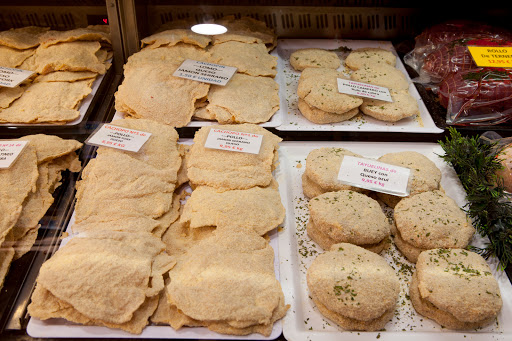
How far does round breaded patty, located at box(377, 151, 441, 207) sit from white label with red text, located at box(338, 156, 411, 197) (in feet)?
0.12

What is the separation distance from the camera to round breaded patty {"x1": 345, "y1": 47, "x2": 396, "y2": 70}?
9.44ft

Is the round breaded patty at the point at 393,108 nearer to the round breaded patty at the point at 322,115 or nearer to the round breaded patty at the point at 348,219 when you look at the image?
the round breaded patty at the point at 322,115

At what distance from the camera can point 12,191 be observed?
5.96 ft

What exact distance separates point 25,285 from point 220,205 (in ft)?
2.66

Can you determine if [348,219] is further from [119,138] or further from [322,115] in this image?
[119,138]

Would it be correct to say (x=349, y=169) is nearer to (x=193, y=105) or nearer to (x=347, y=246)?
(x=347, y=246)

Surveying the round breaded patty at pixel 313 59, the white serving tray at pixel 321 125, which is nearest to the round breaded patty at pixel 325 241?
the white serving tray at pixel 321 125

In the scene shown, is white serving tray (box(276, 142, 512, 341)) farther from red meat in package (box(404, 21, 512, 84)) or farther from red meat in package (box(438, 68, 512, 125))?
red meat in package (box(404, 21, 512, 84))

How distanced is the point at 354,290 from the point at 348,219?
0.33m

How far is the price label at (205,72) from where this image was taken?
8.11 feet

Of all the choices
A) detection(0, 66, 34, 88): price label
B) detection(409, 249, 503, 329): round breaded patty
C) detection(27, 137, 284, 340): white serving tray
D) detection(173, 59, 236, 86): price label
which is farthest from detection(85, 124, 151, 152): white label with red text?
detection(409, 249, 503, 329): round breaded patty

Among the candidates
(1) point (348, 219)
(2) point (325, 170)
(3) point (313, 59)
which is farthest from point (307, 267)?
(3) point (313, 59)

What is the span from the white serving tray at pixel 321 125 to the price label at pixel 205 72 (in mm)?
378

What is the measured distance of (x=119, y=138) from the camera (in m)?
2.03
